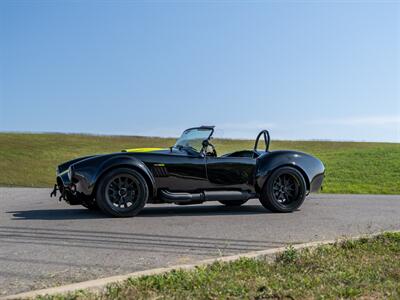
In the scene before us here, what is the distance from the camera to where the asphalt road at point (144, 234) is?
15.5 feet

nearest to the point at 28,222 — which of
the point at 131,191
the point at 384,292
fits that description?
the point at 131,191

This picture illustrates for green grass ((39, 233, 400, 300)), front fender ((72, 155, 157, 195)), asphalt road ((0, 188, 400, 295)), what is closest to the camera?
green grass ((39, 233, 400, 300))

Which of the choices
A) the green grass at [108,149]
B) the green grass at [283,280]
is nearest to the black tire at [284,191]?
the green grass at [108,149]

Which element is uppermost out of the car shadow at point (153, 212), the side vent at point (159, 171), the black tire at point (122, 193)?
the side vent at point (159, 171)

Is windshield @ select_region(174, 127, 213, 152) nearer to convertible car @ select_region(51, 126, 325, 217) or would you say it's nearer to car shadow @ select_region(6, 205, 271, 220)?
convertible car @ select_region(51, 126, 325, 217)

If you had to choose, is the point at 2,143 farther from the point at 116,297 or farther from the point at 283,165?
the point at 116,297

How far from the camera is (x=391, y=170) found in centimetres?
2708

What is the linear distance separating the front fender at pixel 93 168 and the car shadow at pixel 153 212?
1.76 ft

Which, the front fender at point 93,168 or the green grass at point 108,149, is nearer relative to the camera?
the front fender at point 93,168

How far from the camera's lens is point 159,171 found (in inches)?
324

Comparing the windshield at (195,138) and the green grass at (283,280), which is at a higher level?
the windshield at (195,138)

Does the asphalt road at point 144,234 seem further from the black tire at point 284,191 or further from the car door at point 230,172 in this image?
the car door at point 230,172

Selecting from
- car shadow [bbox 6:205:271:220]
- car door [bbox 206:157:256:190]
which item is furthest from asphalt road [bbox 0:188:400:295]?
car door [bbox 206:157:256:190]

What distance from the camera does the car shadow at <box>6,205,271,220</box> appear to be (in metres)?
8.22
